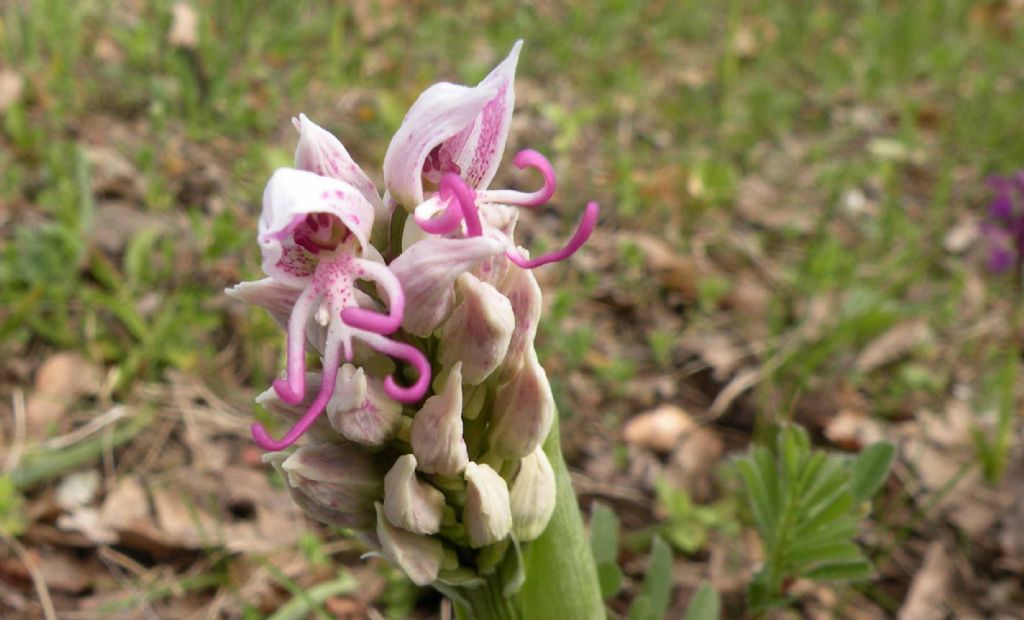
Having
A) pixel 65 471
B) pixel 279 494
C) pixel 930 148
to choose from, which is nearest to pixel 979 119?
pixel 930 148

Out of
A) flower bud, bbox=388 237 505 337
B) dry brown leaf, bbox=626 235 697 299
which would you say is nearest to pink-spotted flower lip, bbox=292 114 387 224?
flower bud, bbox=388 237 505 337

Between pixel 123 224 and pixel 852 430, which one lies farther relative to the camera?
pixel 123 224

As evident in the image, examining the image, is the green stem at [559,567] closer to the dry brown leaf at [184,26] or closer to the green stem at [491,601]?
the green stem at [491,601]

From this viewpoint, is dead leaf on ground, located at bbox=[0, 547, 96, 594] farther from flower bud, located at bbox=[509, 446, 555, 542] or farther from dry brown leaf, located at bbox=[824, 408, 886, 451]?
dry brown leaf, located at bbox=[824, 408, 886, 451]

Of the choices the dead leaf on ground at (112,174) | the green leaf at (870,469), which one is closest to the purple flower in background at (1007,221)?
the green leaf at (870,469)

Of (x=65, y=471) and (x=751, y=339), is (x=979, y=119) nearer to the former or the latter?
(x=751, y=339)

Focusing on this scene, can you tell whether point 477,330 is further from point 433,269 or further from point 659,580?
point 659,580

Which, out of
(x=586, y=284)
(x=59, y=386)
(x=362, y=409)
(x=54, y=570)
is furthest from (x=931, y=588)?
(x=59, y=386)

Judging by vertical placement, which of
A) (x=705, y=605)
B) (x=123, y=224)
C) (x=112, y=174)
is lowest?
(x=705, y=605)
